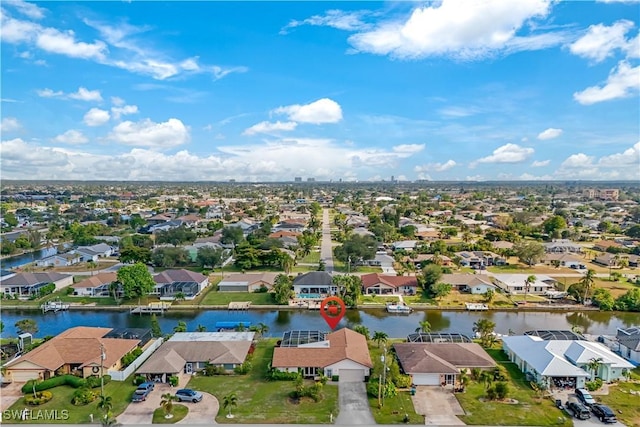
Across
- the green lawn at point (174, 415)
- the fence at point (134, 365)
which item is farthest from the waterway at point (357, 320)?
the green lawn at point (174, 415)

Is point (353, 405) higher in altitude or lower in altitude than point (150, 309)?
higher

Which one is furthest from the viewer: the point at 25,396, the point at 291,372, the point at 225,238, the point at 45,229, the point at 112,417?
the point at 45,229

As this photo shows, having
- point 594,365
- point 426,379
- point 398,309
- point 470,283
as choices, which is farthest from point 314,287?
point 594,365

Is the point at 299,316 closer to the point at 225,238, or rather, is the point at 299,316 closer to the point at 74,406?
the point at 74,406

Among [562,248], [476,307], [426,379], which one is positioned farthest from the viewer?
[562,248]

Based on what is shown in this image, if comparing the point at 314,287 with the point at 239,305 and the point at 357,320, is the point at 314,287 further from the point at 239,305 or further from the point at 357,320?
the point at 239,305

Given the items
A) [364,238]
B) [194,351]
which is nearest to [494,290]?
[364,238]

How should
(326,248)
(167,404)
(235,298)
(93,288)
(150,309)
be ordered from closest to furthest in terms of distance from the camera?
(167,404) < (150,309) < (235,298) < (93,288) < (326,248)
